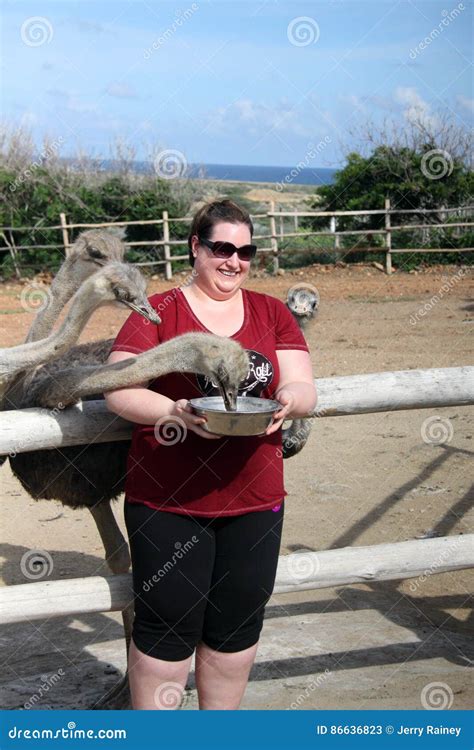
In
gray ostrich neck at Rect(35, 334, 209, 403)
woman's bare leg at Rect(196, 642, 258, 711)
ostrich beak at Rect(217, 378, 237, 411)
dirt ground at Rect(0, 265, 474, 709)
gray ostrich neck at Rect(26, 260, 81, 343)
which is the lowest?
dirt ground at Rect(0, 265, 474, 709)

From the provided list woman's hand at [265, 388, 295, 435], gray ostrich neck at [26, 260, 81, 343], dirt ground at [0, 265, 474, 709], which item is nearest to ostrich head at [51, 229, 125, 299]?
gray ostrich neck at [26, 260, 81, 343]

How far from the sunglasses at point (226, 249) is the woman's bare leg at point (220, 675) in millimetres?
1187

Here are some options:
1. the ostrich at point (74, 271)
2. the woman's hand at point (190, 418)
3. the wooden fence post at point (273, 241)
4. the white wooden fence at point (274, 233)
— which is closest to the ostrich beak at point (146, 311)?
the woman's hand at point (190, 418)

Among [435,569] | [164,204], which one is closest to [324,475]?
[435,569]

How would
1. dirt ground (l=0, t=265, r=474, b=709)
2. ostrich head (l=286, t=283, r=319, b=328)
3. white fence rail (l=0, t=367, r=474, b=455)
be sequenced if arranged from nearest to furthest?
white fence rail (l=0, t=367, r=474, b=455)
ostrich head (l=286, t=283, r=319, b=328)
dirt ground (l=0, t=265, r=474, b=709)

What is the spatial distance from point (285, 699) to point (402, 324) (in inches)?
429

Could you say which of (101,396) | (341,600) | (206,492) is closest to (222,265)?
(206,492)

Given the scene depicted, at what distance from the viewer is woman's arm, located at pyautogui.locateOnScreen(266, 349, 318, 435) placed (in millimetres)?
2844

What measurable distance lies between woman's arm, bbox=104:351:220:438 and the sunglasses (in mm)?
402

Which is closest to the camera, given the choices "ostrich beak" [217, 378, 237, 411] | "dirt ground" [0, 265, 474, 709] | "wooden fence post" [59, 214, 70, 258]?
"ostrich beak" [217, 378, 237, 411]

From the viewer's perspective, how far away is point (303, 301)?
381cm

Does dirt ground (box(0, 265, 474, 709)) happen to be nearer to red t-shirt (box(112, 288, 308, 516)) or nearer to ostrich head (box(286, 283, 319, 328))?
red t-shirt (box(112, 288, 308, 516))

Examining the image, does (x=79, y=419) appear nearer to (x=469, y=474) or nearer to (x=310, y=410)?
(x=310, y=410)

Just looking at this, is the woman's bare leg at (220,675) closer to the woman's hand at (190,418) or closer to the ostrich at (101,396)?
the ostrich at (101,396)
